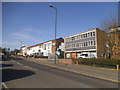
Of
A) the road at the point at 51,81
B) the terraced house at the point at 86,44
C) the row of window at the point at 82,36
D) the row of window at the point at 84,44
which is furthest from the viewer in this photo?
the row of window at the point at 82,36

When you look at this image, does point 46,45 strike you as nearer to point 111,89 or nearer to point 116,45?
point 116,45

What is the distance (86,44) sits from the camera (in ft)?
148

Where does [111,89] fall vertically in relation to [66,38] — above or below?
below

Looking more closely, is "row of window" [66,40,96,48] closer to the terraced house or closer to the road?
the terraced house

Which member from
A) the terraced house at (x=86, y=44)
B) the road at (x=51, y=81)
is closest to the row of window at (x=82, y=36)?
the terraced house at (x=86, y=44)

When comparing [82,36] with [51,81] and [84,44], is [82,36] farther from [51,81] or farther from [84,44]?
[51,81]

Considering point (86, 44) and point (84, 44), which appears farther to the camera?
point (84, 44)

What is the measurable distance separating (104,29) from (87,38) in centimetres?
1497

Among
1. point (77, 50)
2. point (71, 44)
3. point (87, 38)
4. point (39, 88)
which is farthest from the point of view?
point (71, 44)

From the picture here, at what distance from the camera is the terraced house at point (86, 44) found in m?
40.6

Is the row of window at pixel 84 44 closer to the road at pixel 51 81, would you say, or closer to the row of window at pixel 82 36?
the row of window at pixel 82 36

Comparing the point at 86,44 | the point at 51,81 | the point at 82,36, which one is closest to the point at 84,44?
the point at 86,44

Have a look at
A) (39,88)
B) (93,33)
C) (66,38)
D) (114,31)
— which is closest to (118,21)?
(114,31)

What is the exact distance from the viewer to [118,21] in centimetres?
2692
